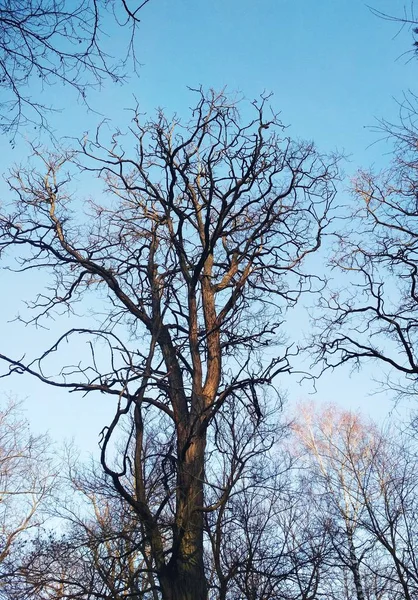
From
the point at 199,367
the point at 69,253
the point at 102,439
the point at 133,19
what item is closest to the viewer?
the point at 133,19

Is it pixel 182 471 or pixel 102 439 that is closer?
pixel 102 439

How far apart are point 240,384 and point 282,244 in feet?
10.0

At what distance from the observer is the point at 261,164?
27.4 ft

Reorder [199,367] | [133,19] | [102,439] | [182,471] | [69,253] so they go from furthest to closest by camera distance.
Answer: [69,253] < [199,367] < [182,471] < [102,439] < [133,19]

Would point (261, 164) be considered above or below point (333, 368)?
above

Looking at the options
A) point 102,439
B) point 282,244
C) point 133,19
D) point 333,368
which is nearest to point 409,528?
point 333,368

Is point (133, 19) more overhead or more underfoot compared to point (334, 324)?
more underfoot

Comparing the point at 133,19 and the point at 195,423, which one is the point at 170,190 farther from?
the point at 133,19

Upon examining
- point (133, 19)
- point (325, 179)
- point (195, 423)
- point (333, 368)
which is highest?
point (325, 179)

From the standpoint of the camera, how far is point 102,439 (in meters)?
5.84

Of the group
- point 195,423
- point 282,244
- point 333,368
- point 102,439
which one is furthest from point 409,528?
point 102,439

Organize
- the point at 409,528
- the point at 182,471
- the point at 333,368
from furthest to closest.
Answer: the point at 409,528
the point at 333,368
the point at 182,471

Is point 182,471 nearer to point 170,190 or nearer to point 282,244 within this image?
point 170,190

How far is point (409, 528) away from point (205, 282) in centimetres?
868
